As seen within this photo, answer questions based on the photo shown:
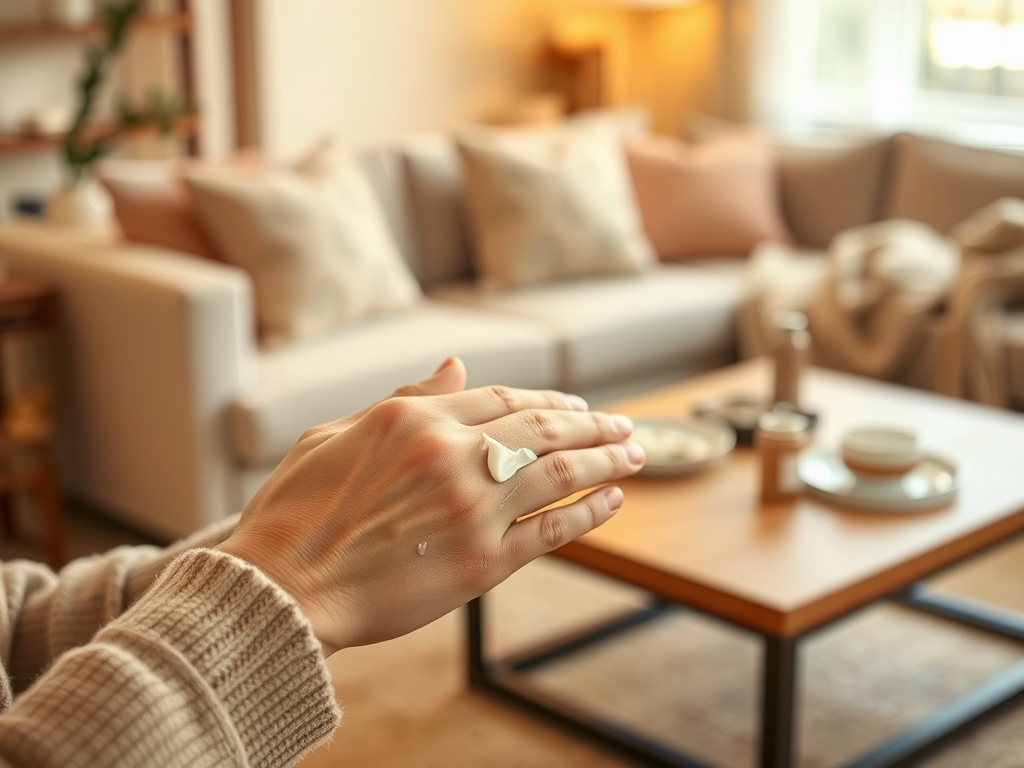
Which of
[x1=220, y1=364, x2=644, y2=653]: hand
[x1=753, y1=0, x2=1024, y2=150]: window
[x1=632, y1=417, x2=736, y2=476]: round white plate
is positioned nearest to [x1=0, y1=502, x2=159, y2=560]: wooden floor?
[x1=632, y1=417, x2=736, y2=476]: round white plate

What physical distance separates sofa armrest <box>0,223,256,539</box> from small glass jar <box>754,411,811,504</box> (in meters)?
1.16

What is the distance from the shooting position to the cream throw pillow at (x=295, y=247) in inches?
119

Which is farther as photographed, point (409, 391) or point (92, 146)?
point (92, 146)

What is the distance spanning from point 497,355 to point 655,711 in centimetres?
113

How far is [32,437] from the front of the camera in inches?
111

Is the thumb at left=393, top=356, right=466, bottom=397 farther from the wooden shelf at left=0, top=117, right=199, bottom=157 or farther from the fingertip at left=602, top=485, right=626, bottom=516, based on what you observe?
the wooden shelf at left=0, top=117, right=199, bottom=157

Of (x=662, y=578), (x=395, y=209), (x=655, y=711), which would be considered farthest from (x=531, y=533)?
(x=395, y=209)

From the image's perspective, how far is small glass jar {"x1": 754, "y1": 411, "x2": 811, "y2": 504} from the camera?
2.06m

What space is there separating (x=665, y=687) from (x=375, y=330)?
125 centimetres

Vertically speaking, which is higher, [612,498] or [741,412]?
[612,498]

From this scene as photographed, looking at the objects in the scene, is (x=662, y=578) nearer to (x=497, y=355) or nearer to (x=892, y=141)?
(x=497, y=355)

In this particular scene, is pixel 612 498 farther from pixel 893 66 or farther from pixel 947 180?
pixel 893 66

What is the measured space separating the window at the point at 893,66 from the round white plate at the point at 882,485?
8.34 feet

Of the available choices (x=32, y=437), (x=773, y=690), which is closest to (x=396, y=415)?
(x=773, y=690)
